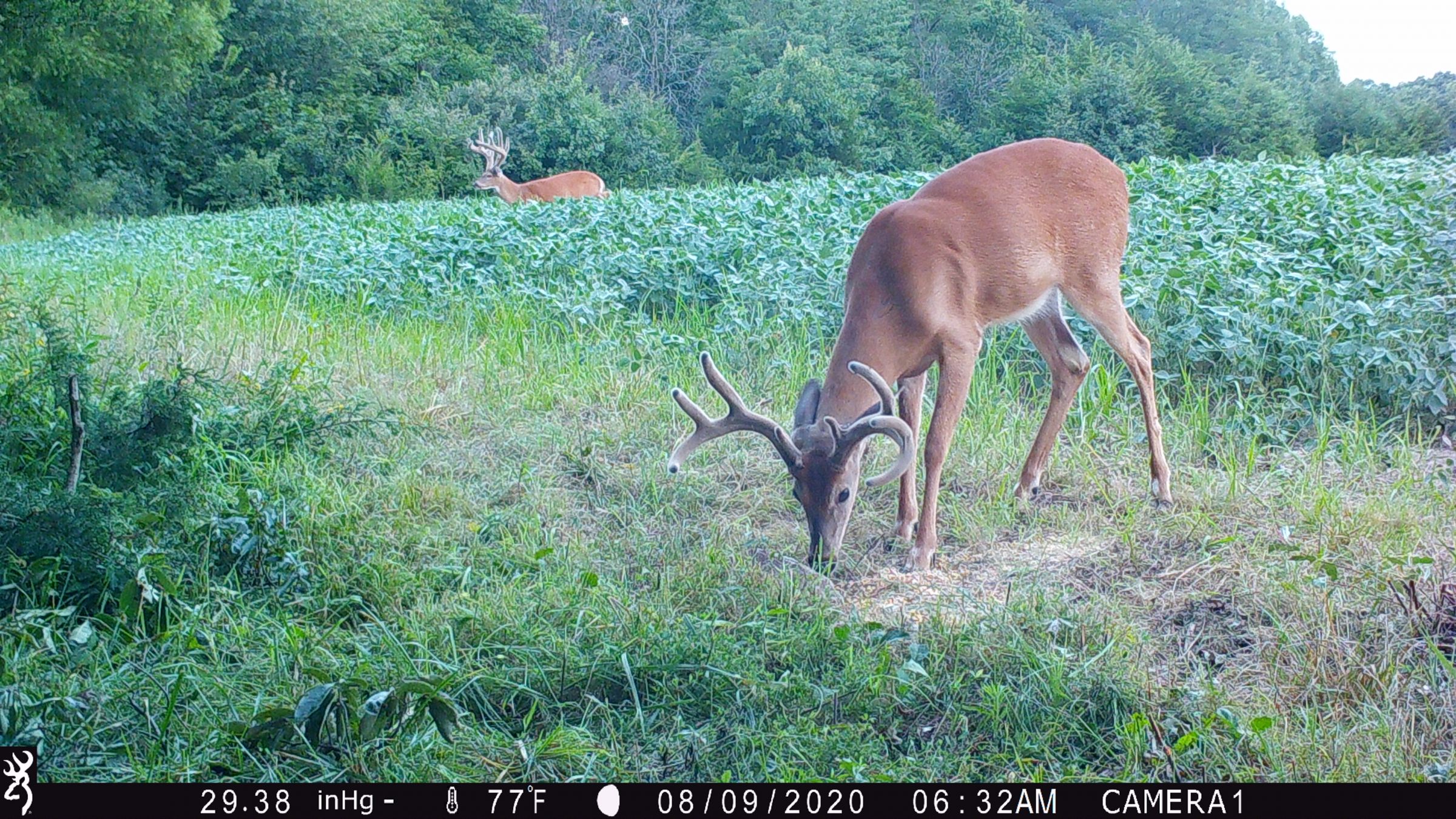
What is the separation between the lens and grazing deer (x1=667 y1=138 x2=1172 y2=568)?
4.24 m

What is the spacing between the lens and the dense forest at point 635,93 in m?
18.3

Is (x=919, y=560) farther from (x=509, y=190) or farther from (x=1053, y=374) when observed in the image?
(x=509, y=190)

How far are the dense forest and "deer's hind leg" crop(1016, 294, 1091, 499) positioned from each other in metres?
12.3

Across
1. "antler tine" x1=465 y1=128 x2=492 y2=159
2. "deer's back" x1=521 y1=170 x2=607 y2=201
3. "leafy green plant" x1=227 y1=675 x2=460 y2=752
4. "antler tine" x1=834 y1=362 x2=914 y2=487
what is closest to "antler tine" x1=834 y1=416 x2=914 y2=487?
"antler tine" x1=834 y1=362 x2=914 y2=487

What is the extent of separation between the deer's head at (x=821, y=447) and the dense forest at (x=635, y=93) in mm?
13996

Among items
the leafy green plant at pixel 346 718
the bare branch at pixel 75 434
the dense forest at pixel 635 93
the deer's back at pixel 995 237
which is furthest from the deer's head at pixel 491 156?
→ the leafy green plant at pixel 346 718

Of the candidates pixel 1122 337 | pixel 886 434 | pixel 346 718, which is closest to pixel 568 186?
pixel 1122 337

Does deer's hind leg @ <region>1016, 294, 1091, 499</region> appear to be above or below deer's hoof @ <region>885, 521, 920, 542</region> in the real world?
above

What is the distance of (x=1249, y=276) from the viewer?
271 inches

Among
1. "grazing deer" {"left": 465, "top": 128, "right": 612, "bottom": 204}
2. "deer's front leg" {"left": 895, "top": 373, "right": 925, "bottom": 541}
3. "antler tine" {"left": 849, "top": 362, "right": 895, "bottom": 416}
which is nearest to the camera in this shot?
"antler tine" {"left": 849, "top": 362, "right": 895, "bottom": 416}

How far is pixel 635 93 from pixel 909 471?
76.7 feet

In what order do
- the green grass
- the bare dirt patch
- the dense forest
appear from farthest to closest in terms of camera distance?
1. the dense forest
2. the bare dirt patch
3. the green grass

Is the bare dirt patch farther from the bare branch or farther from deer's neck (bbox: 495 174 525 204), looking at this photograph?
deer's neck (bbox: 495 174 525 204)
